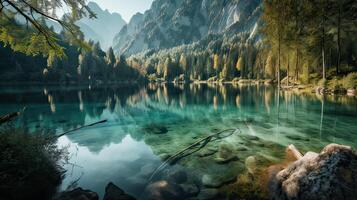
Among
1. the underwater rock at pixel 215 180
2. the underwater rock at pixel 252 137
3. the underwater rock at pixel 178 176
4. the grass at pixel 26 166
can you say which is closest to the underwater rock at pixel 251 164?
the underwater rock at pixel 215 180

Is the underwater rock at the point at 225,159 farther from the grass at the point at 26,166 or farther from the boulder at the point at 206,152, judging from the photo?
the grass at the point at 26,166

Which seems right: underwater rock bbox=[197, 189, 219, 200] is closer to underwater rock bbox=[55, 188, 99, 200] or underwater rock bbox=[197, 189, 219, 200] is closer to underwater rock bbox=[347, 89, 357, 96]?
underwater rock bbox=[55, 188, 99, 200]

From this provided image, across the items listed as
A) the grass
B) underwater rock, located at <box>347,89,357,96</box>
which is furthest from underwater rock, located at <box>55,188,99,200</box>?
underwater rock, located at <box>347,89,357,96</box>

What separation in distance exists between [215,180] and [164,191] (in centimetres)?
216

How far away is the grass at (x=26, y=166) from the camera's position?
6583 mm

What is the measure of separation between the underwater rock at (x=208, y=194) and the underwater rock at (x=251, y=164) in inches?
85.9

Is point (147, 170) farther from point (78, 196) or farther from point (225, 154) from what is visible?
point (225, 154)

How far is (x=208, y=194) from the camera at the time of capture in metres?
7.59

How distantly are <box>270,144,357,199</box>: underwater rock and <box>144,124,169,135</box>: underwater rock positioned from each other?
461 inches

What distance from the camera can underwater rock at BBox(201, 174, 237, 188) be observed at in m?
8.28

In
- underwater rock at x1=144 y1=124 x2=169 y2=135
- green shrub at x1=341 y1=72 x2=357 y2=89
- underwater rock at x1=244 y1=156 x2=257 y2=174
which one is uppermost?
green shrub at x1=341 y1=72 x2=357 y2=89

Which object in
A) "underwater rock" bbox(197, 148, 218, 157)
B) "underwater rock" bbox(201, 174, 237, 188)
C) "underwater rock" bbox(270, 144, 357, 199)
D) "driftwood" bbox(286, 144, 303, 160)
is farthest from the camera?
"underwater rock" bbox(197, 148, 218, 157)

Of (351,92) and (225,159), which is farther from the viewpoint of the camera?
(351,92)

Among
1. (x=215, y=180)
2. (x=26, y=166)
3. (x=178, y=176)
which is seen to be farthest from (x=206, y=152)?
(x=26, y=166)
